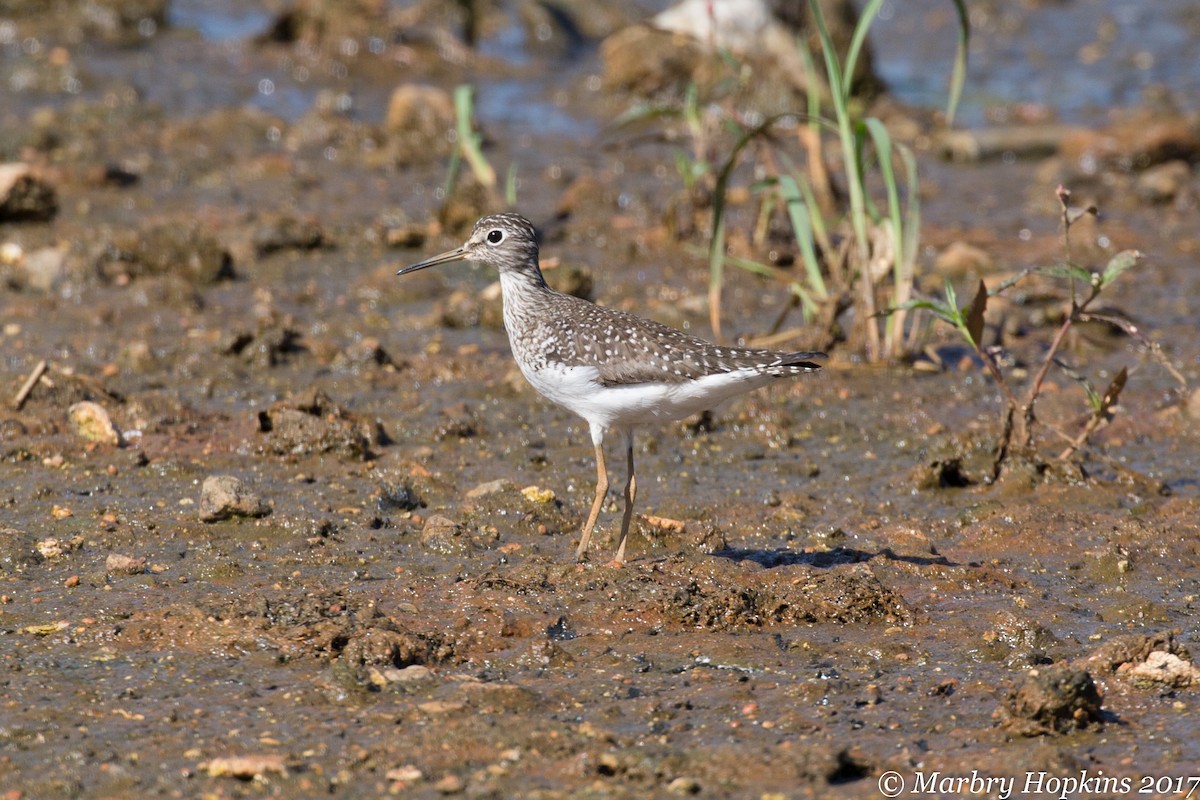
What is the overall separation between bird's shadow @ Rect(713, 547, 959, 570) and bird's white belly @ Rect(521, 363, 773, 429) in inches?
30.8

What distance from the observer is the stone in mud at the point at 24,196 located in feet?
38.5

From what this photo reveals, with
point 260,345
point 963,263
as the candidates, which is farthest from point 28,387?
point 963,263

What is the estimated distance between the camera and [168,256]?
11.1 m

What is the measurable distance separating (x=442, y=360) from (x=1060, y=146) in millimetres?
7918

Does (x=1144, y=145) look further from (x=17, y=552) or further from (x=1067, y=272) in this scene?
(x=17, y=552)

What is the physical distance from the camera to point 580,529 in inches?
302

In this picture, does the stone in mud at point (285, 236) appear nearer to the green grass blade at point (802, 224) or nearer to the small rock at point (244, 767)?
the green grass blade at point (802, 224)

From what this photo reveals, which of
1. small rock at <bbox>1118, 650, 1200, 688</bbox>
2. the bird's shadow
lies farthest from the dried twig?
small rock at <bbox>1118, 650, 1200, 688</bbox>

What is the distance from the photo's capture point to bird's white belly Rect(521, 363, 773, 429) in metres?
6.77

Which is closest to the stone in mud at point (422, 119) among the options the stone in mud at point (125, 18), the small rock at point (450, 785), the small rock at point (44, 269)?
the small rock at point (44, 269)

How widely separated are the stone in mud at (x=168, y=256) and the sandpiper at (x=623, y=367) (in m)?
4.36

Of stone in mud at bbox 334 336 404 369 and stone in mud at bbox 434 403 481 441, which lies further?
stone in mud at bbox 334 336 404 369

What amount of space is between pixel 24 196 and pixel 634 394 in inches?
283

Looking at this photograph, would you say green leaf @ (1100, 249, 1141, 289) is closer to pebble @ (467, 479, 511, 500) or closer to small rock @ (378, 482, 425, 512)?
pebble @ (467, 479, 511, 500)
